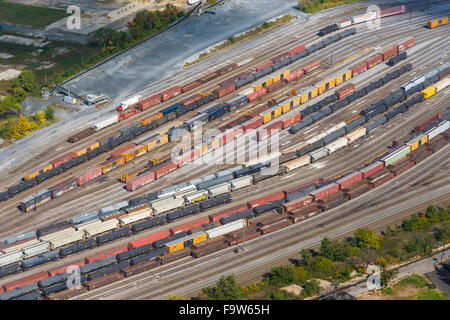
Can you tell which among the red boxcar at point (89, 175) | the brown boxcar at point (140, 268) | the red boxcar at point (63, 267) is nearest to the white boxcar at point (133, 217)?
the brown boxcar at point (140, 268)

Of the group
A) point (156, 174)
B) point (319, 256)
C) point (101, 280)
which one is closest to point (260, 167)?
point (156, 174)

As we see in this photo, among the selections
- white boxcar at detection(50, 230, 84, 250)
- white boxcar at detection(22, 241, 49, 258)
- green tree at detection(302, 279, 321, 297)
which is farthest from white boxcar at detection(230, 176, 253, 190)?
white boxcar at detection(22, 241, 49, 258)

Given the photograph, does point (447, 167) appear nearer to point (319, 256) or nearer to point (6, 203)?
point (319, 256)

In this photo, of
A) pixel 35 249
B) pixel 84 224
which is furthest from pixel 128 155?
pixel 35 249

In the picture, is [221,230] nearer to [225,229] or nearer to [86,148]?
[225,229]

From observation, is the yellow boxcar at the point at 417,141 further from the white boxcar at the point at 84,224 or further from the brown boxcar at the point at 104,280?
the brown boxcar at the point at 104,280

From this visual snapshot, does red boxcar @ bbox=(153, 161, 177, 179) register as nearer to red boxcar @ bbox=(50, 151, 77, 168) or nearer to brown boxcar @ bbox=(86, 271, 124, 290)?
red boxcar @ bbox=(50, 151, 77, 168)

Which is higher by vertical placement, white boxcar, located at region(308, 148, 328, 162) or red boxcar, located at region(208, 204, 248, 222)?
white boxcar, located at region(308, 148, 328, 162)
